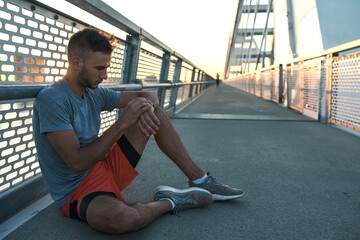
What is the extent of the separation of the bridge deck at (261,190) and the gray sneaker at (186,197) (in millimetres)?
49

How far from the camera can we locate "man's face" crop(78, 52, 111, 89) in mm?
1542

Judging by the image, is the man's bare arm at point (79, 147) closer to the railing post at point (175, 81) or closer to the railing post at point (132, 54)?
the railing post at point (132, 54)

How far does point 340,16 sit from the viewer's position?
368 inches

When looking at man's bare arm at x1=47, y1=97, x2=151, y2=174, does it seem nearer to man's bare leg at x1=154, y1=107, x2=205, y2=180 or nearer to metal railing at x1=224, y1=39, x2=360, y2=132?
man's bare leg at x1=154, y1=107, x2=205, y2=180

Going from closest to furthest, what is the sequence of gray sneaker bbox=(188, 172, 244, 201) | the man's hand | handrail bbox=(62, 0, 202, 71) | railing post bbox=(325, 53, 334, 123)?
the man's hand, gray sneaker bbox=(188, 172, 244, 201), handrail bbox=(62, 0, 202, 71), railing post bbox=(325, 53, 334, 123)

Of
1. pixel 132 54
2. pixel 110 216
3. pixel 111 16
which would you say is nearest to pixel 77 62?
pixel 110 216

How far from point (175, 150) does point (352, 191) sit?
132 centimetres

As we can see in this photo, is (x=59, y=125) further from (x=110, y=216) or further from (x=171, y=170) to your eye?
(x=171, y=170)

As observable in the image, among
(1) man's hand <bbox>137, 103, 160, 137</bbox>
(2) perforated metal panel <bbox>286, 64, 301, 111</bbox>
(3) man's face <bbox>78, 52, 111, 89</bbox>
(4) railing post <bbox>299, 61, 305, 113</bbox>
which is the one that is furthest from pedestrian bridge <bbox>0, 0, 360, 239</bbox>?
(2) perforated metal panel <bbox>286, 64, 301, 111</bbox>

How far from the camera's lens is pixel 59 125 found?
4.54ft

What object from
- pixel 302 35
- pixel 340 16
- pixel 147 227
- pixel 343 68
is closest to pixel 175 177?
pixel 147 227

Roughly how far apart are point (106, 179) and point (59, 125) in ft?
1.23

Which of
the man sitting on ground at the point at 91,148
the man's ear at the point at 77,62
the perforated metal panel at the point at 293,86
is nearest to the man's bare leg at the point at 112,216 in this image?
the man sitting on ground at the point at 91,148

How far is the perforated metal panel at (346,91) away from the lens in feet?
14.7
